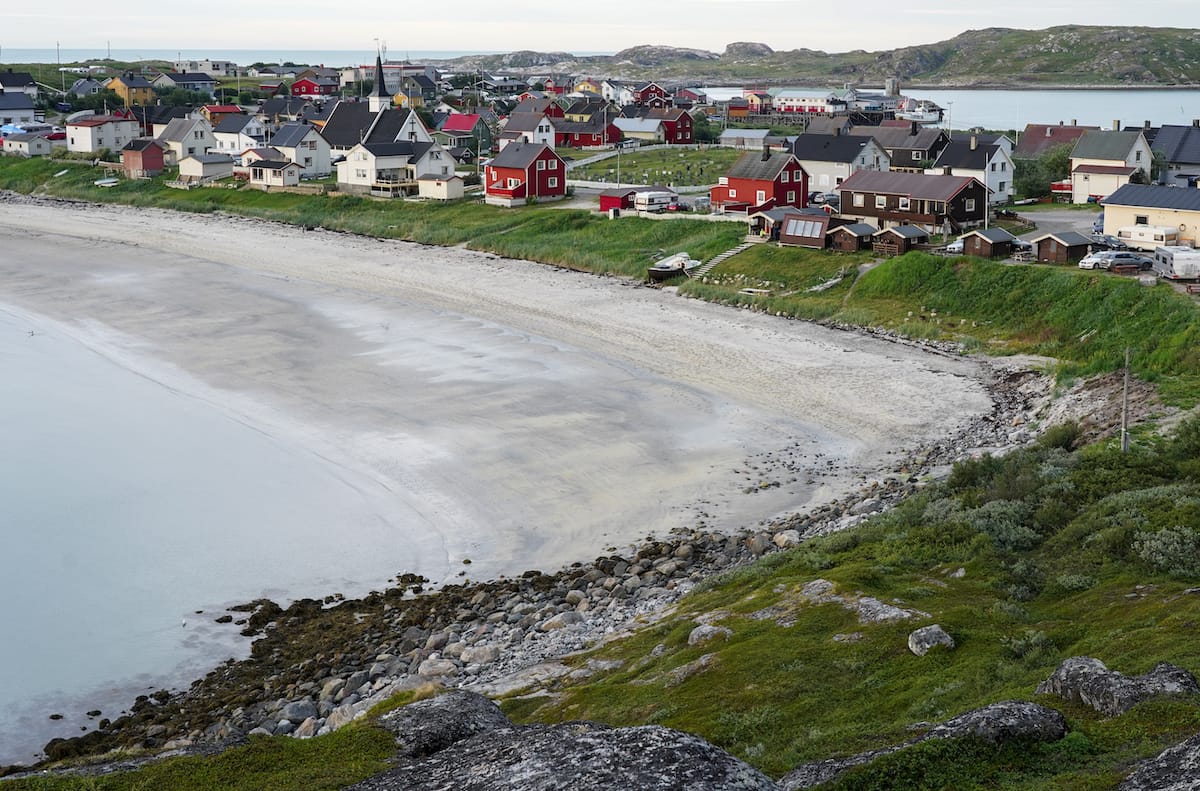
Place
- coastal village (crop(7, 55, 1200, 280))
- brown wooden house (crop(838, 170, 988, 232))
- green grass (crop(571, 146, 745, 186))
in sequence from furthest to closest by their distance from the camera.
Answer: green grass (crop(571, 146, 745, 186)), brown wooden house (crop(838, 170, 988, 232)), coastal village (crop(7, 55, 1200, 280))

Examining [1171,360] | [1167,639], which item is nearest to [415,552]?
[1167,639]

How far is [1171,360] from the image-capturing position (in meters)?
35.2

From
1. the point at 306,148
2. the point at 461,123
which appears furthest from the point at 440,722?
the point at 461,123

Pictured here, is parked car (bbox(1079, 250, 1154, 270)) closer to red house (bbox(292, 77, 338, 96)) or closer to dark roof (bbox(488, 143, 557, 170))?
dark roof (bbox(488, 143, 557, 170))

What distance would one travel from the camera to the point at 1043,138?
81875 millimetres

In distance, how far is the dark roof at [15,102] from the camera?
400ft

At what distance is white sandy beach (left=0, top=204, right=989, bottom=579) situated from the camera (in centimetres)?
2930

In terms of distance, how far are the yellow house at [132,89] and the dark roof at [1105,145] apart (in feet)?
341

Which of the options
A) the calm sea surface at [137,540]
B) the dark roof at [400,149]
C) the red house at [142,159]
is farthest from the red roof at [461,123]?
the calm sea surface at [137,540]

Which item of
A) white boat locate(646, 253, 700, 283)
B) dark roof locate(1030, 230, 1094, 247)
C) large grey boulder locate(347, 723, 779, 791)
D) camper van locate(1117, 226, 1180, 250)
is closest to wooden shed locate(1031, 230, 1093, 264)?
dark roof locate(1030, 230, 1094, 247)

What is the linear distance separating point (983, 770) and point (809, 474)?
63.7 ft

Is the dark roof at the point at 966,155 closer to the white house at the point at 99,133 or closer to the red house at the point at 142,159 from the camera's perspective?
the red house at the point at 142,159

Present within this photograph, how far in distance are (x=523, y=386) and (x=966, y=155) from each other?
37.3 meters

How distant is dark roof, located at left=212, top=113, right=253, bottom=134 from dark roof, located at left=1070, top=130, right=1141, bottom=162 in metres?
67.0
